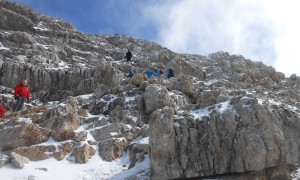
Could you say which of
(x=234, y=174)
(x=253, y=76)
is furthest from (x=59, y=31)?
(x=234, y=174)

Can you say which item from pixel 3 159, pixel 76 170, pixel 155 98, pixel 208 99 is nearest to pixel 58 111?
pixel 76 170

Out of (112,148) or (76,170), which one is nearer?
(76,170)

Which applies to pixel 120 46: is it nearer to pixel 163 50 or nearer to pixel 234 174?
pixel 163 50

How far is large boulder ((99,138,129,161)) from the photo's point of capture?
66.8ft

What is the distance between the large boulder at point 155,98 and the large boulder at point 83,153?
5692 millimetres

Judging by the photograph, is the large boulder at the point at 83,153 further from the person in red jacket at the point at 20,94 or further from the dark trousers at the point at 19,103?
the dark trousers at the point at 19,103

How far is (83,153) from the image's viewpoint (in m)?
19.9

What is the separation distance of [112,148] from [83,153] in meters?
1.72

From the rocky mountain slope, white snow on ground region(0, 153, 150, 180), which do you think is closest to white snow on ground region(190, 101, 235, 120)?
the rocky mountain slope

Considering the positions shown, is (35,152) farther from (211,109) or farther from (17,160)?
(211,109)

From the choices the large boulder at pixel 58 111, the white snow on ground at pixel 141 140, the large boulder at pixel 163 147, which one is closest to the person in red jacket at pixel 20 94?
the large boulder at pixel 58 111

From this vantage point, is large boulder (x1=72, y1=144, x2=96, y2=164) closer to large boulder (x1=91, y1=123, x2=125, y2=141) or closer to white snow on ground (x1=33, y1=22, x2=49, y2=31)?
large boulder (x1=91, y1=123, x2=125, y2=141)

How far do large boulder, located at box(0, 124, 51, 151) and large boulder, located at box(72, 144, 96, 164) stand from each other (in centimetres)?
221

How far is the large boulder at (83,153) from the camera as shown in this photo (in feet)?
64.6
